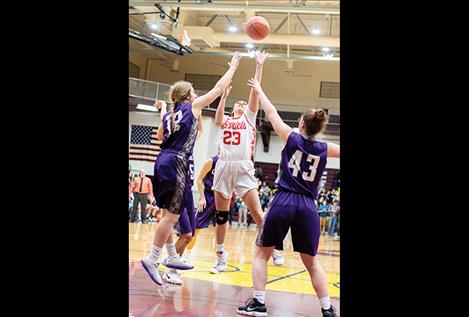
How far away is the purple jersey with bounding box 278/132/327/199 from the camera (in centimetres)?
375

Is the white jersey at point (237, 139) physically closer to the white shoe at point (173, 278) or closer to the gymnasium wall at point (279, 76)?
the white shoe at point (173, 278)

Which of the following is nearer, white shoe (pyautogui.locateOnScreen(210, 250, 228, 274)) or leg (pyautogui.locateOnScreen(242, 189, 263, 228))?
leg (pyautogui.locateOnScreen(242, 189, 263, 228))

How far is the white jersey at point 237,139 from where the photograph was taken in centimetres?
542

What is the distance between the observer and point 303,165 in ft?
12.3

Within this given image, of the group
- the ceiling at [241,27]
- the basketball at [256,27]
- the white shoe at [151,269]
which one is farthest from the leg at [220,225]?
the ceiling at [241,27]

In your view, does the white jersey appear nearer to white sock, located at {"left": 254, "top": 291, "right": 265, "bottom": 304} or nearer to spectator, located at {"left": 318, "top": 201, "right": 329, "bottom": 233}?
white sock, located at {"left": 254, "top": 291, "right": 265, "bottom": 304}

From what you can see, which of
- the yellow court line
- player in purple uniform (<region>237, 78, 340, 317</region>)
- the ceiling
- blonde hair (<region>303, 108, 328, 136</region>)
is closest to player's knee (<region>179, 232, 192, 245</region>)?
the yellow court line

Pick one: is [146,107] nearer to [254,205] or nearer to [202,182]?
[202,182]

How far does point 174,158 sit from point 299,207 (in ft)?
3.90

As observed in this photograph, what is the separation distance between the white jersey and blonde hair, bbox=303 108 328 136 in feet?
5.31
